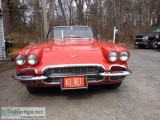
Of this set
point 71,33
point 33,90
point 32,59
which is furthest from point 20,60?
point 71,33

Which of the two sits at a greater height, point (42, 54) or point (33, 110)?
point (42, 54)

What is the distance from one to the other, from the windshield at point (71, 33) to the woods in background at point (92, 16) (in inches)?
489

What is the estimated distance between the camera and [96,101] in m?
4.42

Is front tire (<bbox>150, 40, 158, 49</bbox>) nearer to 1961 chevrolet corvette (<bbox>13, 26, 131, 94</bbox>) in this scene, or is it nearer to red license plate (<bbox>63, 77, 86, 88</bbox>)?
1961 chevrolet corvette (<bbox>13, 26, 131, 94</bbox>)

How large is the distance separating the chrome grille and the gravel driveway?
0.48 metres

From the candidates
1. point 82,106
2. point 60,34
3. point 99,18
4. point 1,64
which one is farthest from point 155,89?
point 99,18

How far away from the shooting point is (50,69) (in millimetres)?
4367

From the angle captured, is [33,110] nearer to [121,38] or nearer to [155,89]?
[155,89]

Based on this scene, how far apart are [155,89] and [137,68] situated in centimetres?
253

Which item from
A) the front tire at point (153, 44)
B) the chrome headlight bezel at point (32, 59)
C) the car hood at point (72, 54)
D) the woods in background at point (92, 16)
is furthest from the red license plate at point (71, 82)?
the woods in background at point (92, 16)

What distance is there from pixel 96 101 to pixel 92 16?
66.7ft

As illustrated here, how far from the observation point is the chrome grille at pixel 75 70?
438cm

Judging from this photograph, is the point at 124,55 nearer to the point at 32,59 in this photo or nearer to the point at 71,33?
the point at 32,59

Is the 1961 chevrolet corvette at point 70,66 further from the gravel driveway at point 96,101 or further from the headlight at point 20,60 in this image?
the gravel driveway at point 96,101
